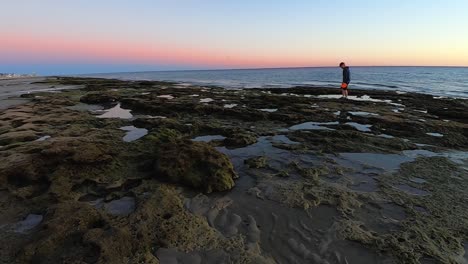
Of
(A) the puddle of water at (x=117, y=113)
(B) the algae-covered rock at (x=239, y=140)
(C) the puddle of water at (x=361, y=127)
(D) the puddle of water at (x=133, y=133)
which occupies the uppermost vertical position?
(A) the puddle of water at (x=117, y=113)

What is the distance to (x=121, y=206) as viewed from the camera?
5906mm

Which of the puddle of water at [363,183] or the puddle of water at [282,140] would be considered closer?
the puddle of water at [363,183]

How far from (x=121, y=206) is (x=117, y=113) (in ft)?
38.9

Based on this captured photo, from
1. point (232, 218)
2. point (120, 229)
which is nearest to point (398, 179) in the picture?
point (232, 218)

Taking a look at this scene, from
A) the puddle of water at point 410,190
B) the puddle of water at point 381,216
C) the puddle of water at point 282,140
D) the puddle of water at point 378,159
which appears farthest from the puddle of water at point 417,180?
the puddle of water at point 282,140

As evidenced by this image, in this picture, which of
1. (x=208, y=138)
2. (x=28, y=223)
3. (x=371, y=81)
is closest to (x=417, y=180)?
(x=208, y=138)

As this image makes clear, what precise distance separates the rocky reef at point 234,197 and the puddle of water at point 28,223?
0.03m

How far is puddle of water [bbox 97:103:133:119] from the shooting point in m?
15.8

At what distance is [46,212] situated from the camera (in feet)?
17.6

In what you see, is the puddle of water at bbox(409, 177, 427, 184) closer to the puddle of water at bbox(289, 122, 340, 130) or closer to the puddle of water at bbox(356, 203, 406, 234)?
the puddle of water at bbox(356, 203, 406, 234)

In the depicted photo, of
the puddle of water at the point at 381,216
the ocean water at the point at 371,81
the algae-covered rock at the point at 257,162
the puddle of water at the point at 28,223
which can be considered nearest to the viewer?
the puddle of water at the point at 28,223

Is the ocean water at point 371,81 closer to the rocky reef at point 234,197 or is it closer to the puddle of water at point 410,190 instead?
the rocky reef at point 234,197

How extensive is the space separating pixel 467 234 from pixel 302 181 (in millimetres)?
3109

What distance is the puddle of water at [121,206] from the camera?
5.65m
